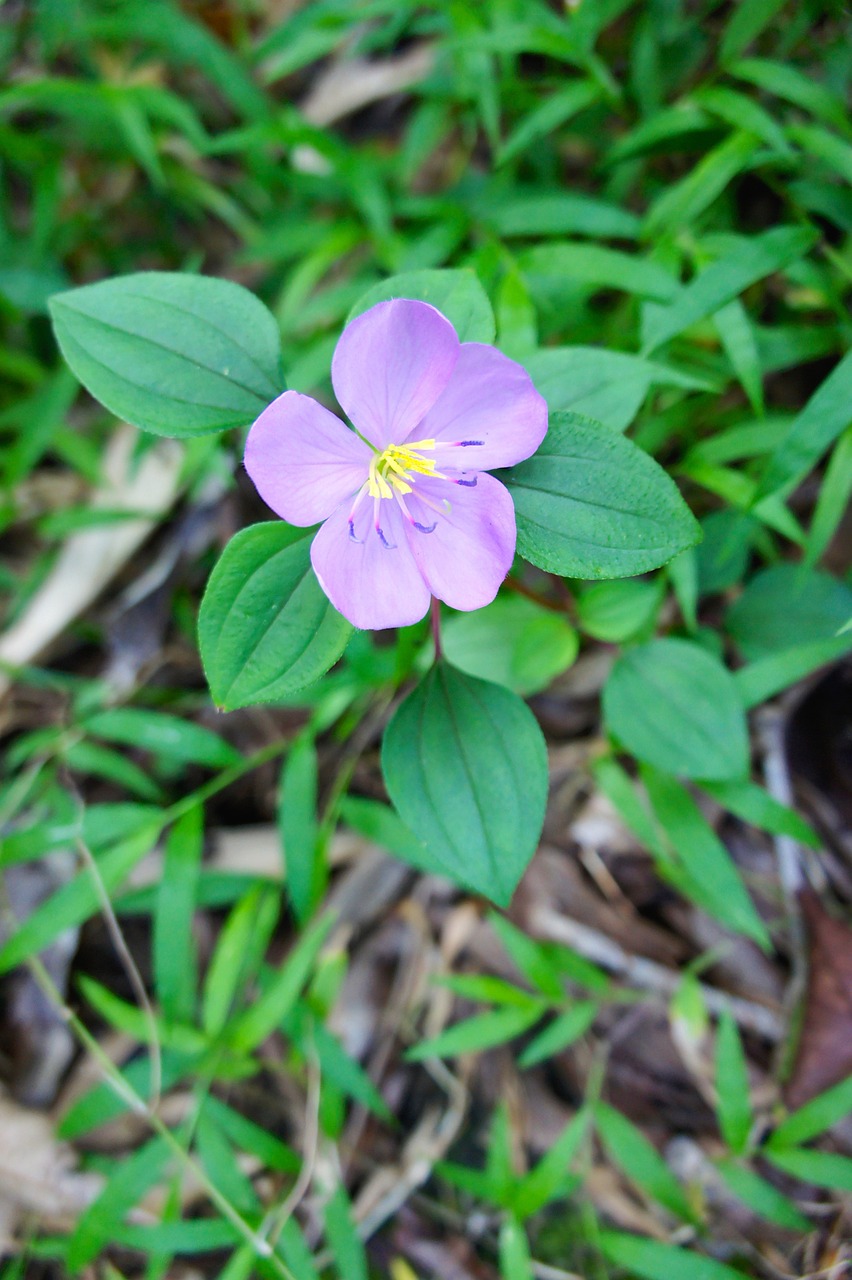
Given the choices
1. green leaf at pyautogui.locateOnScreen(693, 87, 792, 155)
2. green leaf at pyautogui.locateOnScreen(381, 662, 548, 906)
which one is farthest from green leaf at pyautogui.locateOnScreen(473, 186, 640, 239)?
green leaf at pyautogui.locateOnScreen(381, 662, 548, 906)

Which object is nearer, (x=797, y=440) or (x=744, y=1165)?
(x=797, y=440)

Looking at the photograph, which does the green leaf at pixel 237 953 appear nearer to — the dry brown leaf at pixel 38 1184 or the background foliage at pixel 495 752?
the background foliage at pixel 495 752

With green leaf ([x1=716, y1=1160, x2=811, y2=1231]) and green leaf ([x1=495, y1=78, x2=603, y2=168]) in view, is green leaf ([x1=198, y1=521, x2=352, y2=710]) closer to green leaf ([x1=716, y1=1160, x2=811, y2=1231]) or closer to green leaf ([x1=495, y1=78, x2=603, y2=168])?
green leaf ([x1=495, y1=78, x2=603, y2=168])

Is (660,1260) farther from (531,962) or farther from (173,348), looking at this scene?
(173,348)

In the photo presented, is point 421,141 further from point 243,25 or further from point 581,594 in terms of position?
point 581,594

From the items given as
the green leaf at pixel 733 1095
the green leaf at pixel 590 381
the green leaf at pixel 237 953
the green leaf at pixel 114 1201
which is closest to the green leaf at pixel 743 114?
the green leaf at pixel 590 381

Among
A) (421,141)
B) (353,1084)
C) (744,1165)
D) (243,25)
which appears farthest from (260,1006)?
(243,25)
